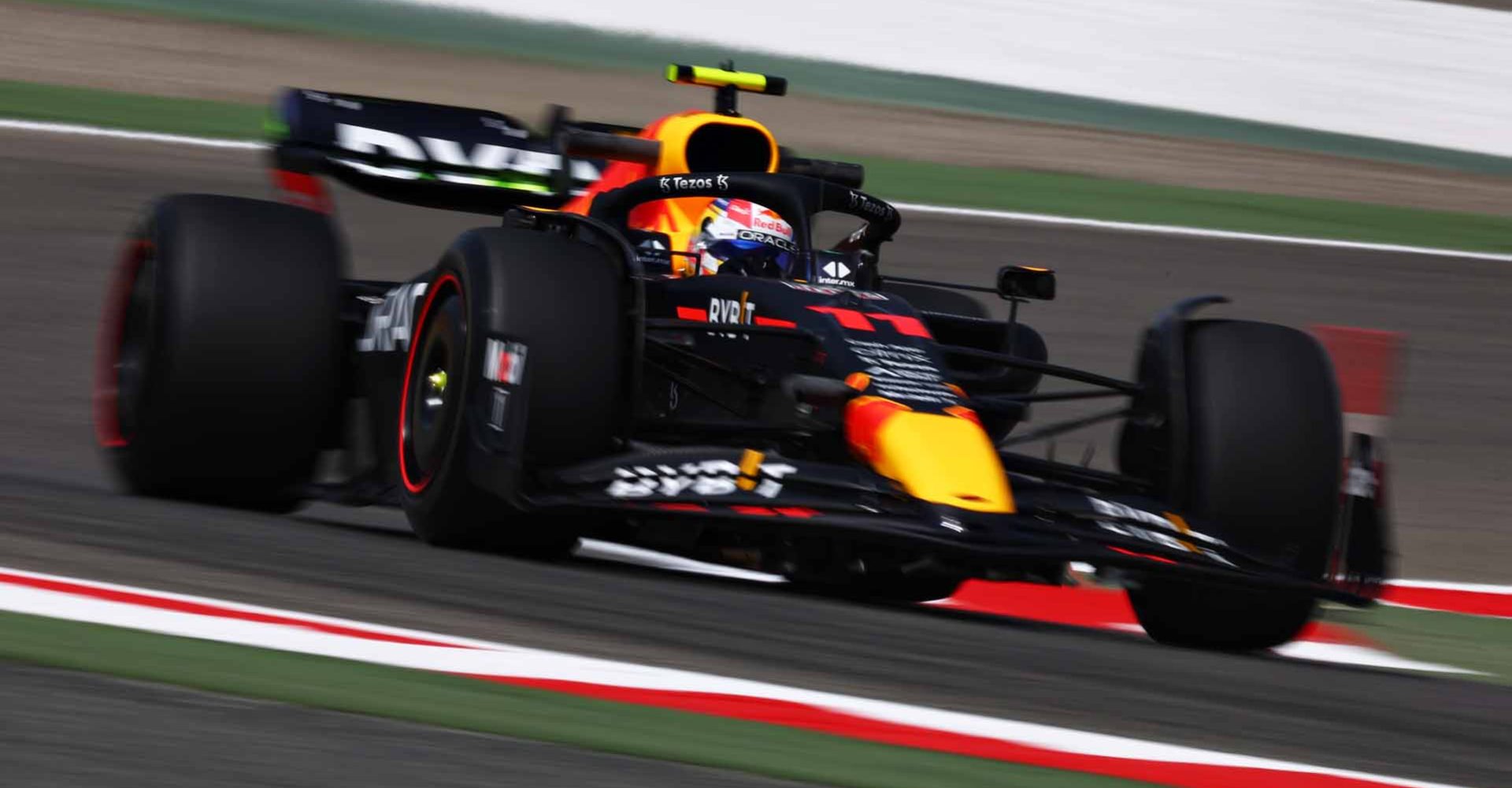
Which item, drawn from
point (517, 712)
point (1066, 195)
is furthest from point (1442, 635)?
point (1066, 195)

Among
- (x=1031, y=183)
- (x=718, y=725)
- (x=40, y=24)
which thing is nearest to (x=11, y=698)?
(x=718, y=725)

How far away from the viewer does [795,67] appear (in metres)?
17.7

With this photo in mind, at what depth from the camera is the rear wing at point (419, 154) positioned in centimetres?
734

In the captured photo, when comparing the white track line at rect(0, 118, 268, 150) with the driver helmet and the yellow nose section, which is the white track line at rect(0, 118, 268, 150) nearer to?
the driver helmet

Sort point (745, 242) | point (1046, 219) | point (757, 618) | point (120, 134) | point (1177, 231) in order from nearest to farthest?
1. point (757, 618)
2. point (745, 242)
3. point (120, 134)
4. point (1046, 219)
5. point (1177, 231)

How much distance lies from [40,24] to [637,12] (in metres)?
4.68

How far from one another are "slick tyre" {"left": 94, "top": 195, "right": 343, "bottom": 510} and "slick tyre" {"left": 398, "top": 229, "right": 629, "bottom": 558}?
77 cm

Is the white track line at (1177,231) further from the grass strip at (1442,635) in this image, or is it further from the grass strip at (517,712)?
the grass strip at (517,712)

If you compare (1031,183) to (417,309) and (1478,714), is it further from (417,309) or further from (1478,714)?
(1478,714)

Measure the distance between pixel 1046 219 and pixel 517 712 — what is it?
1141cm

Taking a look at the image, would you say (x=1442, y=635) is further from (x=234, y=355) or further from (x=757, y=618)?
(x=234, y=355)

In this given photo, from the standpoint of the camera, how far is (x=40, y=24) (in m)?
16.7

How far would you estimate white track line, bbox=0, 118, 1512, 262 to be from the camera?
13805 millimetres

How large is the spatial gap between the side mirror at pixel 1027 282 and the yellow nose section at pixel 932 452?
3.56 ft
